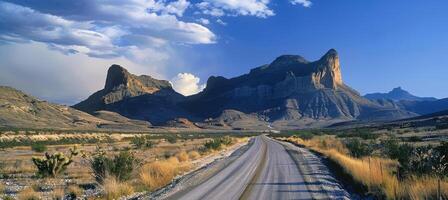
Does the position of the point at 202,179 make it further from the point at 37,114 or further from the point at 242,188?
the point at 37,114

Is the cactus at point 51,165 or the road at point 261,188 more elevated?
the cactus at point 51,165

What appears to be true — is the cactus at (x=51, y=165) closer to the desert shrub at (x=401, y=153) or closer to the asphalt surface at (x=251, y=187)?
the asphalt surface at (x=251, y=187)

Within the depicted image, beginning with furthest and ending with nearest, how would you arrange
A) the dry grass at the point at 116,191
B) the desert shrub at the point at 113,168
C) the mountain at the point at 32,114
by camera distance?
1. the mountain at the point at 32,114
2. the desert shrub at the point at 113,168
3. the dry grass at the point at 116,191

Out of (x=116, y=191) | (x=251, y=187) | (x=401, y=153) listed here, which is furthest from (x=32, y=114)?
(x=251, y=187)

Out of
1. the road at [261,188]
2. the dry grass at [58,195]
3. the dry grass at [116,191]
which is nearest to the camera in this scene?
the road at [261,188]

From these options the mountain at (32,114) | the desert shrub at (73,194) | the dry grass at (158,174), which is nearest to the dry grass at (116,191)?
the desert shrub at (73,194)

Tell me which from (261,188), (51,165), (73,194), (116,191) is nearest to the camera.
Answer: (116,191)

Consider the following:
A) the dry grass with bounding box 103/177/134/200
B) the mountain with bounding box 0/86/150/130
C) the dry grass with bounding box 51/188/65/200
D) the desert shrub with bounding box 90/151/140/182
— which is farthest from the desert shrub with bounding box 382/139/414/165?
the mountain with bounding box 0/86/150/130

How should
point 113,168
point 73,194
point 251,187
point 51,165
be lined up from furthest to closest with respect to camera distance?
1. point 51,165
2. point 113,168
3. point 73,194
4. point 251,187

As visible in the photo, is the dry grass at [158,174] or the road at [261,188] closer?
the road at [261,188]

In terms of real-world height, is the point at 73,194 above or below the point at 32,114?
below

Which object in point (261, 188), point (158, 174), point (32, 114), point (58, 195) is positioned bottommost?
point (58, 195)

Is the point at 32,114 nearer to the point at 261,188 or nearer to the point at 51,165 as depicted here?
the point at 51,165

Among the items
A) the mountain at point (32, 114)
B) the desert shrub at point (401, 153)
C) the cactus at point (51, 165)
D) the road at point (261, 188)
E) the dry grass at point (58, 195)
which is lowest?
the dry grass at point (58, 195)
